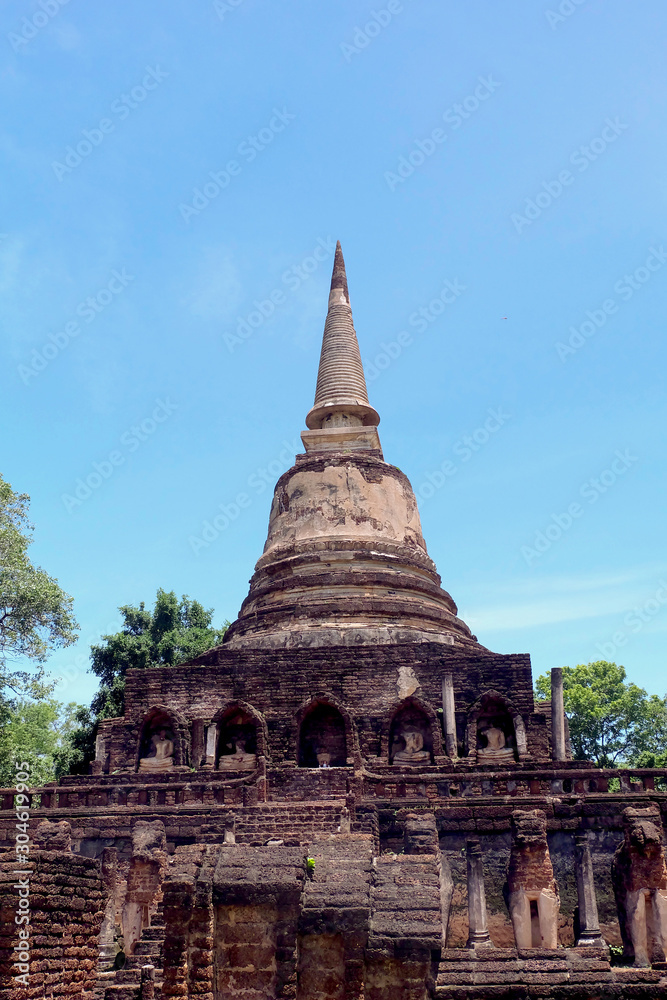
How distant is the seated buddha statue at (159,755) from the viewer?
1989 centimetres

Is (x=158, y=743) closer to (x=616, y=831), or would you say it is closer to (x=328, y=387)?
(x=616, y=831)

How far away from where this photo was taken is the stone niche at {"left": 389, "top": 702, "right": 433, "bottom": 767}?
1912 centimetres

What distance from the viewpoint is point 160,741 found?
2031 centimetres

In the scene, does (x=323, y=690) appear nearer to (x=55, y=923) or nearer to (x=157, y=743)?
(x=157, y=743)

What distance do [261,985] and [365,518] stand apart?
18.3 metres

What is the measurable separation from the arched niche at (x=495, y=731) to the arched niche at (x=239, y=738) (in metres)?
4.56

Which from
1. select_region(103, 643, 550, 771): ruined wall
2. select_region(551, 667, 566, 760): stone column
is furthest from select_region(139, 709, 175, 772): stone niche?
select_region(551, 667, 566, 760): stone column

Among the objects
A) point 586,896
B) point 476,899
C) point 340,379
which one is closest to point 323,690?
point 476,899

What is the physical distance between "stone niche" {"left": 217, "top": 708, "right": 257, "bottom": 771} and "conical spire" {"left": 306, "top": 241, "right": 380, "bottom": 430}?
11594 millimetres

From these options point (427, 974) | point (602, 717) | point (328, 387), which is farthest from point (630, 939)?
point (602, 717)

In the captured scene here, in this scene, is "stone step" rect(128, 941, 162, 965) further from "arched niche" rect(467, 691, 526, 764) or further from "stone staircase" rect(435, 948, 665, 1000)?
"arched niche" rect(467, 691, 526, 764)

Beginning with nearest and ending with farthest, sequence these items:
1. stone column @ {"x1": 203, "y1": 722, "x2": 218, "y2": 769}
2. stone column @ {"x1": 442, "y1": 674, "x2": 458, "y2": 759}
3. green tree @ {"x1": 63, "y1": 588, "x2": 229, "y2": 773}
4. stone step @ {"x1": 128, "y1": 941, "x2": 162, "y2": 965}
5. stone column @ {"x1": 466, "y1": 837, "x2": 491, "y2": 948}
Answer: stone step @ {"x1": 128, "y1": 941, "x2": 162, "y2": 965} < stone column @ {"x1": 466, "y1": 837, "x2": 491, "y2": 948} < stone column @ {"x1": 442, "y1": 674, "x2": 458, "y2": 759} < stone column @ {"x1": 203, "y1": 722, "x2": 218, "y2": 769} < green tree @ {"x1": 63, "y1": 588, "x2": 229, "y2": 773}

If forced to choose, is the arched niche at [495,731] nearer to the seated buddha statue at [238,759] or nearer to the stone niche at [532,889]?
the seated buddha statue at [238,759]

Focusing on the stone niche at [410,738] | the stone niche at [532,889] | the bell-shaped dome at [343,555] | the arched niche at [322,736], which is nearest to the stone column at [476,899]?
→ the stone niche at [532,889]
